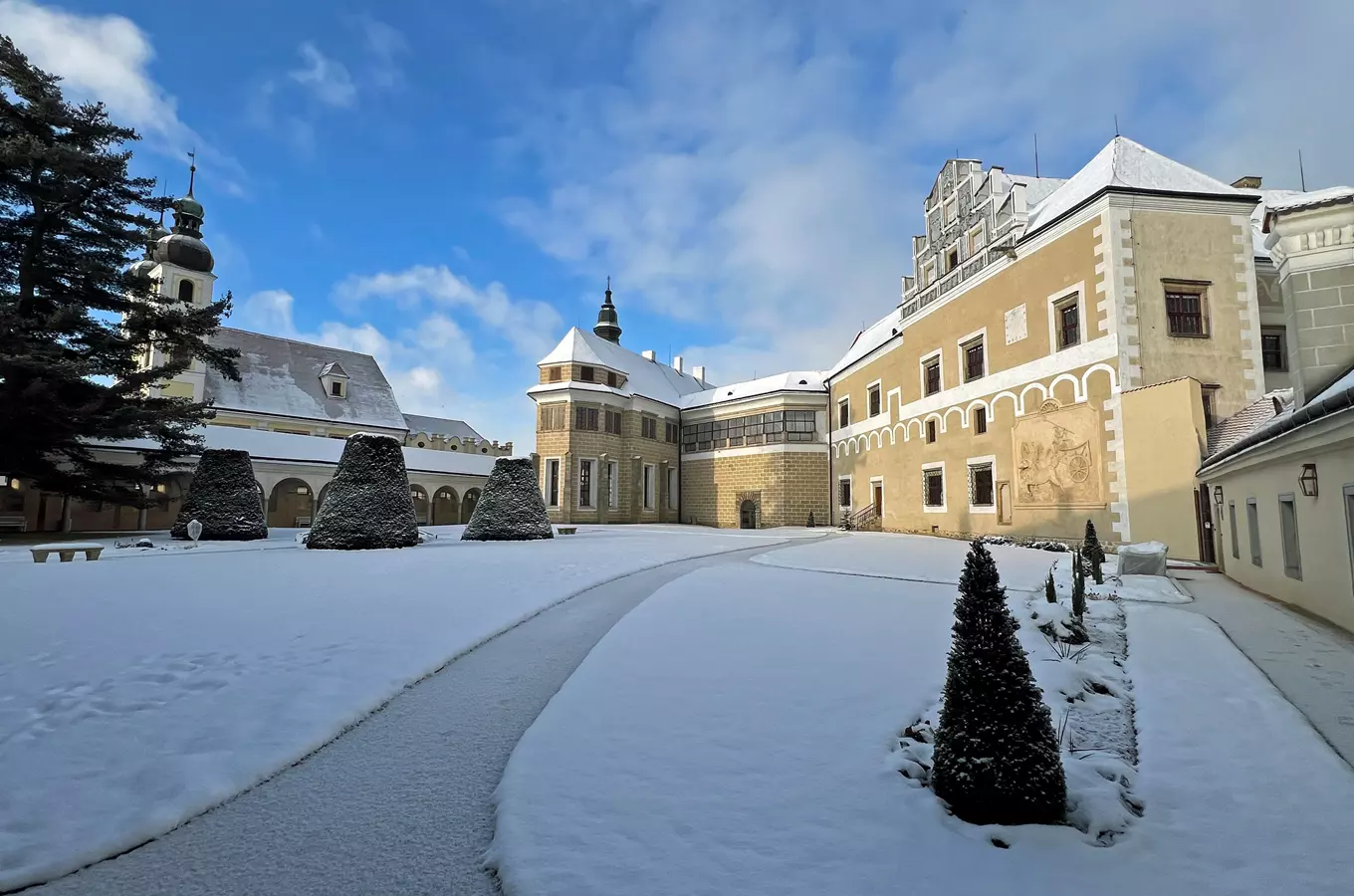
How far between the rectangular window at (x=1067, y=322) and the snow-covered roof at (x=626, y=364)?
76.5 feet

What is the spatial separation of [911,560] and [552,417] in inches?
957

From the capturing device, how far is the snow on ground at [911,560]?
1177 centimetres

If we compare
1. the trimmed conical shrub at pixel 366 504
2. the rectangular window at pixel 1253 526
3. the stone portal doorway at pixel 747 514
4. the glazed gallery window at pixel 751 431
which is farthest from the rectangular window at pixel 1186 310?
the stone portal doorway at pixel 747 514

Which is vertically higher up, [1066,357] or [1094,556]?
[1066,357]

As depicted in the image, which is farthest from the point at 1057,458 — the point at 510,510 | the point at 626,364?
the point at 626,364

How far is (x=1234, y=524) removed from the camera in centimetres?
1198

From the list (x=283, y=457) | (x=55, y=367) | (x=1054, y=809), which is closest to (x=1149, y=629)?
(x=1054, y=809)

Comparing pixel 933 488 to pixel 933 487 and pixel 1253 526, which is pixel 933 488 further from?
pixel 1253 526

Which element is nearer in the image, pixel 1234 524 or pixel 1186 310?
pixel 1234 524

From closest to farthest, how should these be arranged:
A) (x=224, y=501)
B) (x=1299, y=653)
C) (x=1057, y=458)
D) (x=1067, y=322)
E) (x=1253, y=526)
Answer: (x=1299, y=653) < (x=1253, y=526) < (x=1057, y=458) < (x=1067, y=322) < (x=224, y=501)

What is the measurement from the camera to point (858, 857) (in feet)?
9.91

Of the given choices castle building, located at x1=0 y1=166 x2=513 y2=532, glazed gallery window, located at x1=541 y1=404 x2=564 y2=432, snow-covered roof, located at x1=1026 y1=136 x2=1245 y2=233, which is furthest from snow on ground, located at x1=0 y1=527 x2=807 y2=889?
glazed gallery window, located at x1=541 y1=404 x2=564 y2=432

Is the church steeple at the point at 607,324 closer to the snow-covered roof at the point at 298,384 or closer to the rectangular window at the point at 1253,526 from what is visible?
the snow-covered roof at the point at 298,384

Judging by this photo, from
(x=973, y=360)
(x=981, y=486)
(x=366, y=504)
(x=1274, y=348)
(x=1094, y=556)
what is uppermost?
(x=973, y=360)
